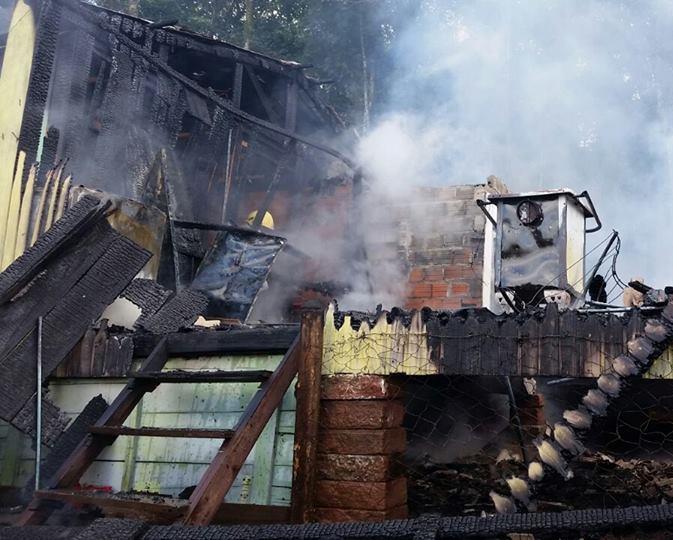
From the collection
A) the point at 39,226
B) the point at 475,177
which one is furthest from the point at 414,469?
the point at 475,177

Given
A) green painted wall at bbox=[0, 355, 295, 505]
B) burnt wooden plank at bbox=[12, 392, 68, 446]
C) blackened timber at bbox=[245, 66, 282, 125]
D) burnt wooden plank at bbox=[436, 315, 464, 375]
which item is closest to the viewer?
burnt wooden plank at bbox=[436, 315, 464, 375]

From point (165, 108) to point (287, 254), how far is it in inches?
107

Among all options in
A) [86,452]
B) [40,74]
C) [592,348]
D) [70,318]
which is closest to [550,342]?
[592,348]

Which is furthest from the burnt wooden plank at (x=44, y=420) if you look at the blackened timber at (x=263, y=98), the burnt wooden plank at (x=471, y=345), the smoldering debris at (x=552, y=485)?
the blackened timber at (x=263, y=98)

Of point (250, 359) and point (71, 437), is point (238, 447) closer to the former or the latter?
point (250, 359)

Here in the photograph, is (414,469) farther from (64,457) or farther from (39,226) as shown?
(39,226)

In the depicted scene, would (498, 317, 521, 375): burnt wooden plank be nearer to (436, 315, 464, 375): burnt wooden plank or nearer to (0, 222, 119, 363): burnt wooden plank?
(436, 315, 464, 375): burnt wooden plank

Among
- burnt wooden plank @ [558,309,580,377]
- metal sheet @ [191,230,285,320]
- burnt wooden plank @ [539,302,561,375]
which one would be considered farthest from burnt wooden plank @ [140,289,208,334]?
burnt wooden plank @ [558,309,580,377]

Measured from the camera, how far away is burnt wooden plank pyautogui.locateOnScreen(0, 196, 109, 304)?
16.9 ft

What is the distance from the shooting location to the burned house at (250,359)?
148 inches

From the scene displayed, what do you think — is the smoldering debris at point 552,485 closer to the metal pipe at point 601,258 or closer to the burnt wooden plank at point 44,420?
the metal pipe at point 601,258

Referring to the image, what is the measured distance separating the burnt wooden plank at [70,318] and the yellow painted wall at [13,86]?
2833mm

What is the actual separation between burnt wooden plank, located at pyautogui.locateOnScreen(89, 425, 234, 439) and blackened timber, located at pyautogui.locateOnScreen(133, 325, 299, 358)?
0.90 meters

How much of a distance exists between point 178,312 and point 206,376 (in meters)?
1.82
